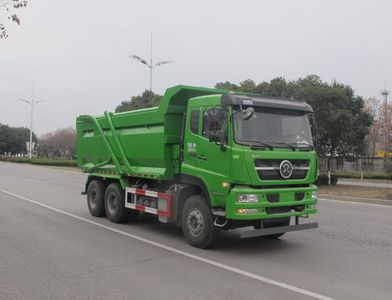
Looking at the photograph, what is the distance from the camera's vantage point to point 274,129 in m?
8.53

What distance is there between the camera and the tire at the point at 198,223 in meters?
8.40

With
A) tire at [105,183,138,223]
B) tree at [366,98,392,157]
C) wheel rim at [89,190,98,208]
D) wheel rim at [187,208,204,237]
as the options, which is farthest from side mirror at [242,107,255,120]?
tree at [366,98,392,157]

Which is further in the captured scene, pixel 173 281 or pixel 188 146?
pixel 188 146

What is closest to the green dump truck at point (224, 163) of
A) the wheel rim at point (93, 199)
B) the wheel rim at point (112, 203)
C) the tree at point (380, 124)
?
the wheel rim at point (112, 203)

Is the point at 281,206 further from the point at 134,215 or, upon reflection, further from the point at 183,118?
the point at 134,215

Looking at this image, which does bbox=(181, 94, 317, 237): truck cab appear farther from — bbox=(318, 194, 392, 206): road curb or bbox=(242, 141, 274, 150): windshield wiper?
bbox=(318, 194, 392, 206): road curb

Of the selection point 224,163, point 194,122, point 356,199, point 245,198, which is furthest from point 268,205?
point 356,199

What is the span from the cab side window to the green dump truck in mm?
19

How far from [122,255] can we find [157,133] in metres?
2.99

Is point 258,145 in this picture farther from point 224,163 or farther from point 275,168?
point 224,163

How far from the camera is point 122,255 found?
26.2 feet

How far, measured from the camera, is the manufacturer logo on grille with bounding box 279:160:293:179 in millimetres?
8289

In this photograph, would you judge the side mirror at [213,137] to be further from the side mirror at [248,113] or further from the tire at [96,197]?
the tire at [96,197]

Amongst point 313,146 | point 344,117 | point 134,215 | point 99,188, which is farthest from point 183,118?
point 344,117
